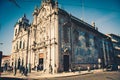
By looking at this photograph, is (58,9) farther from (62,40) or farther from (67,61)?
(67,61)

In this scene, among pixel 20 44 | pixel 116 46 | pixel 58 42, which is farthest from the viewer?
pixel 116 46

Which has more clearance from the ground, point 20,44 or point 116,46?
point 20,44

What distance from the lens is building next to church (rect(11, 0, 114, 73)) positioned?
19.6m

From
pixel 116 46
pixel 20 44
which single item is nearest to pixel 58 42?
pixel 20 44

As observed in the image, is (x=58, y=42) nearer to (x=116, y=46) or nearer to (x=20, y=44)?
(x=20, y=44)

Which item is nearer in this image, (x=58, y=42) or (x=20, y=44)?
(x=58, y=42)

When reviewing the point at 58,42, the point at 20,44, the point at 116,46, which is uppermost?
the point at 20,44

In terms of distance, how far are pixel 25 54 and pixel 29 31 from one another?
5.73m

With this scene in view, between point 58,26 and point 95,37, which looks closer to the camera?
point 58,26

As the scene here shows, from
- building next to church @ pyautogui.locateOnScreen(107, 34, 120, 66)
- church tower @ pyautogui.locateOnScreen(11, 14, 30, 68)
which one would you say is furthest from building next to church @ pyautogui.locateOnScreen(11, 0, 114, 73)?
building next to church @ pyautogui.locateOnScreen(107, 34, 120, 66)

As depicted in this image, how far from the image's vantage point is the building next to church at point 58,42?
19562mm

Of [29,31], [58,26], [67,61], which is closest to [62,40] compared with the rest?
[58,26]

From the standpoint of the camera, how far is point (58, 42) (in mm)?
19266

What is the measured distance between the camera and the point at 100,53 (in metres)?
30.5
